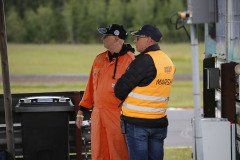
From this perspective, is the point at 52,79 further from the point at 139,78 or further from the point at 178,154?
the point at 139,78

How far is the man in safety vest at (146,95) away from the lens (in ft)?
13.5

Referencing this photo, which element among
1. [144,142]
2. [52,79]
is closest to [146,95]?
[144,142]

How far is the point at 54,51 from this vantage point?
123 ft

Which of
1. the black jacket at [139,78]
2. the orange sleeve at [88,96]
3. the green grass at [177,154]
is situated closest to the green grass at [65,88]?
the green grass at [177,154]

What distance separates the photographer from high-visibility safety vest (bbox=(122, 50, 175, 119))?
4152 millimetres

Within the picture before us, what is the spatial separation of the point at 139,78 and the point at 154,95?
223 mm

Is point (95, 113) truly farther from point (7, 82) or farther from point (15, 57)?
point (15, 57)

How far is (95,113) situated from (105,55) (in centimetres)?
66

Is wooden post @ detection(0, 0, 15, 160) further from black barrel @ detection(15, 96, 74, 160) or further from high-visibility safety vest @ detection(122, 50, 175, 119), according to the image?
high-visibility safety vest @ detection(122, 50, 175, 119)

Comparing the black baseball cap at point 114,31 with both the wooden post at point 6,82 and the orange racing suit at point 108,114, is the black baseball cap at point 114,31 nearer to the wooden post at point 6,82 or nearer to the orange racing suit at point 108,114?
the orange racing suit at point 108,114

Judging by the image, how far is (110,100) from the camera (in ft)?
15.5

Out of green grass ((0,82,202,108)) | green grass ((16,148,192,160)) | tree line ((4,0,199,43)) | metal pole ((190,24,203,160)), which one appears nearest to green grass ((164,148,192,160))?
green grass ((16,148,192,160))

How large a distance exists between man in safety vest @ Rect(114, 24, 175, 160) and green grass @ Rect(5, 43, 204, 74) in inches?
1225

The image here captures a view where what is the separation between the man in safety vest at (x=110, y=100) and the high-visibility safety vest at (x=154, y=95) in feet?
1.68
